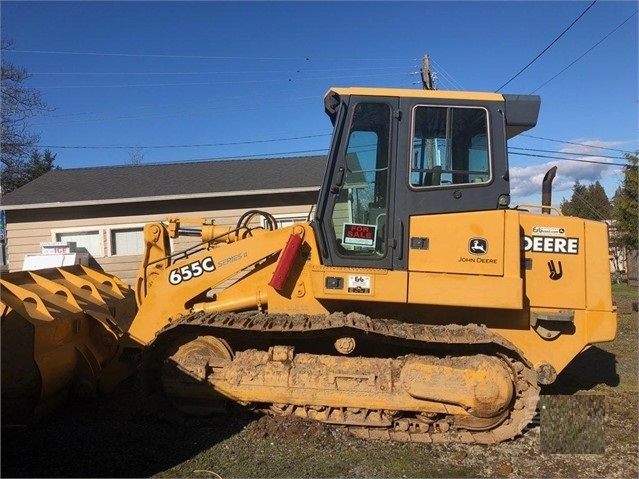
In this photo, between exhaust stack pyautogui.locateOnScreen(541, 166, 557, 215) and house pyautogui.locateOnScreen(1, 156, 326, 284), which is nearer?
exhaust stack pyautogui.locateOnScreen(541, 166, 557, 215)

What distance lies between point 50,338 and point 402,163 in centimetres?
360

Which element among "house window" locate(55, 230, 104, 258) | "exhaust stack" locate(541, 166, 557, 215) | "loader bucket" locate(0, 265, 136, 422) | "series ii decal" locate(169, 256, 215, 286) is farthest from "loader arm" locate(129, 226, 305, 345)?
"house window" locate(55, 230, 104, 258)

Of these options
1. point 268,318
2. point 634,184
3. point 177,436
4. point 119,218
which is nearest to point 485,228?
point 268,318

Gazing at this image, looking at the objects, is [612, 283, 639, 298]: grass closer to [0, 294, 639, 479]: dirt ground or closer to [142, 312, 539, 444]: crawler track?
[0, 294, 639, 479]: dirt ground

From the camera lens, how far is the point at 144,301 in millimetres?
5574

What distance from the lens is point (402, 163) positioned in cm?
495

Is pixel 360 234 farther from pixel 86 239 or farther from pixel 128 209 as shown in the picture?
pixel 86 239

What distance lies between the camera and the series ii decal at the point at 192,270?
5.48m

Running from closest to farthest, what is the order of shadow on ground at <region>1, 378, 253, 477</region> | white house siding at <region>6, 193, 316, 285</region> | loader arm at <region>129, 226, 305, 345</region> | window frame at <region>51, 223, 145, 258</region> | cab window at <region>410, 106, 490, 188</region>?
shadow on ground at <region>1, 378, 253, 477</region>
cab window at <region>410, 106, 490, 188</region>
loader arm at <region>129, 226, 305, 345</region>
white house siding at <region>6, 193, 316, 285</region>
window frame at <region>51, 223, 145, 258</region>

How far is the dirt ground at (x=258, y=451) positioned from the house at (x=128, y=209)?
7367 mm

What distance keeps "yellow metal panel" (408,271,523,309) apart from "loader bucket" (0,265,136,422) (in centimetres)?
329

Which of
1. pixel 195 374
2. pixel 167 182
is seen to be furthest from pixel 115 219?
pixel 195 374

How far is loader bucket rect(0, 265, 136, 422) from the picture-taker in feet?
15.5

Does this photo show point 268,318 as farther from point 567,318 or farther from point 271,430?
point 567,318
